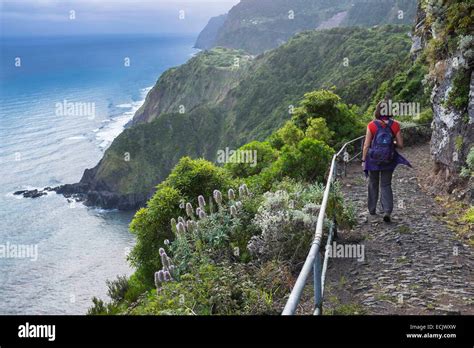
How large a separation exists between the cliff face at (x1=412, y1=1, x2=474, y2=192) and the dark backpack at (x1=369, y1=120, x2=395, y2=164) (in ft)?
11.0

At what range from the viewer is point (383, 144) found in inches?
326

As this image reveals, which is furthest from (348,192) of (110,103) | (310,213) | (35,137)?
(110,103)

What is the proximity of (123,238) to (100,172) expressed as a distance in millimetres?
29680

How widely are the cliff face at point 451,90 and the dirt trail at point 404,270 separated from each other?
5.49ft

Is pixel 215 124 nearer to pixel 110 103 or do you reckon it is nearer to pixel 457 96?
pixel 110 103

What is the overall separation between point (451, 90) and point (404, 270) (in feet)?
22.1

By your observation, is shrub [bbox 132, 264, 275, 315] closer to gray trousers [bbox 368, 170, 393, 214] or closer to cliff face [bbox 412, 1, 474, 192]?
gray trousers [bbox 368, 170, 393, 214]

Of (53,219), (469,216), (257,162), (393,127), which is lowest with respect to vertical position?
(53,219)

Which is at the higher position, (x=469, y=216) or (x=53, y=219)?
(x=469, y=216)

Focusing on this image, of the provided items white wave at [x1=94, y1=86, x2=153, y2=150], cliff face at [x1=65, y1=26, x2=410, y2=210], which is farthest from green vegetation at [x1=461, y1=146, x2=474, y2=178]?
white wave at [x1=94, y1=86, x2=153, y2=150]

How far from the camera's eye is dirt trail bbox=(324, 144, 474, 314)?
5.58m

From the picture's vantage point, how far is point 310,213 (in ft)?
25.5

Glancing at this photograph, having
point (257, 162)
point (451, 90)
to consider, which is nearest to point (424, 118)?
point (257, 162)

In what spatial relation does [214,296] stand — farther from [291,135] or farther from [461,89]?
[291,135]
